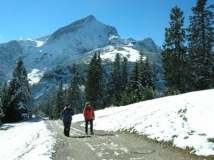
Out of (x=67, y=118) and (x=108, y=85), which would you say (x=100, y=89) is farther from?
(x=67, y=118)

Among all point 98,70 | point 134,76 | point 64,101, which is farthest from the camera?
point 64,101

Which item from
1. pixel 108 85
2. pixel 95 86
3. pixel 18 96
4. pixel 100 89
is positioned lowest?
pixel 18 96

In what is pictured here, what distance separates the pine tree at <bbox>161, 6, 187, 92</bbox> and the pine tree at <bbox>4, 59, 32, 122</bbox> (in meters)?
38.9

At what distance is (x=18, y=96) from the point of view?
2670 inches

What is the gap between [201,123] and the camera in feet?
47.4

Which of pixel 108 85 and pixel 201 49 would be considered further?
pixel 108 85

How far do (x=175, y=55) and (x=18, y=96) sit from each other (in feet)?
134

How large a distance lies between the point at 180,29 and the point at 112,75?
117ft

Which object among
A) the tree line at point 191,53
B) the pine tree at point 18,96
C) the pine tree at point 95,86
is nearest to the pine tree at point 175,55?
the tree line at point 191,53

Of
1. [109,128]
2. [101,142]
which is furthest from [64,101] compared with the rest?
[101,142]

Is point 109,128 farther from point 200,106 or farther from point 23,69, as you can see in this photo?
point 23,69

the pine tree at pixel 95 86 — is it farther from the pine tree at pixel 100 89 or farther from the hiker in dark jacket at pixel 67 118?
the hiker in dark jacket at pixel 67 118

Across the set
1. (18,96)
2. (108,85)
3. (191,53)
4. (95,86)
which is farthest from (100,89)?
(191,53)

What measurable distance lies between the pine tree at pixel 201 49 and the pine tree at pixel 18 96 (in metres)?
42.8
